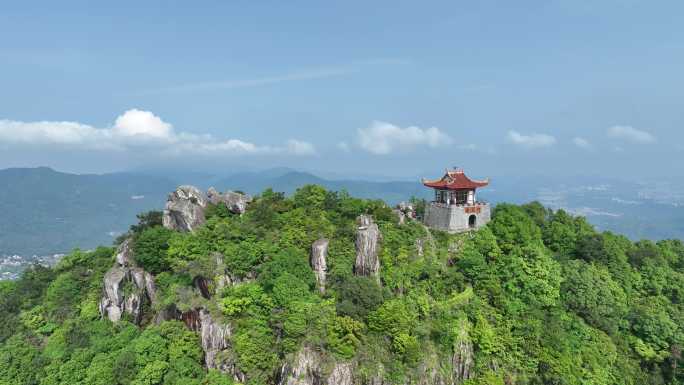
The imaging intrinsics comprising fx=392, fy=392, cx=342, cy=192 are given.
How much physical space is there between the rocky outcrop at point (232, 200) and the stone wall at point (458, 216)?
19732 mm

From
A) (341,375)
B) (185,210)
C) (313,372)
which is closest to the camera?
(341,375)

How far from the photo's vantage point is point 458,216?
39219 millimetres

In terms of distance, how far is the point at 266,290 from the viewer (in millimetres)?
29266

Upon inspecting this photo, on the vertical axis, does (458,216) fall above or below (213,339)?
above

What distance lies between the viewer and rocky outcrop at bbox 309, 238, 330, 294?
31.3 meters

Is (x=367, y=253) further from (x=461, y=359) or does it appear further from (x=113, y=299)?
(x=113, y=299)

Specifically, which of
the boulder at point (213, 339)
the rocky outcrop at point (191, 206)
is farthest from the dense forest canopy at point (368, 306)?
the rocky outcrop at point (191, 206)

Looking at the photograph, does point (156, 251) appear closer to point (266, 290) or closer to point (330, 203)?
point (266, 290)

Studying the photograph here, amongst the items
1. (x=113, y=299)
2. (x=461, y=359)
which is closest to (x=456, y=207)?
(x=461, y=359)

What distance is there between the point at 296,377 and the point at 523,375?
16.1 metres

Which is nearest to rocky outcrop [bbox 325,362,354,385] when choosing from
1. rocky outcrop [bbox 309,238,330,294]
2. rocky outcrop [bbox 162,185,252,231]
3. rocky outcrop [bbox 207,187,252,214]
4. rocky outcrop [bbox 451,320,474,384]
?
rocky outcrop [bbox 309,238,330,294]

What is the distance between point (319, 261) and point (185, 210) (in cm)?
1388

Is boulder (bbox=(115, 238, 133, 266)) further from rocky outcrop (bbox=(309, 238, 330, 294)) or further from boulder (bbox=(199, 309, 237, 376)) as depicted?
rocky outcrop (bbox=(309, 238, 330, 294))

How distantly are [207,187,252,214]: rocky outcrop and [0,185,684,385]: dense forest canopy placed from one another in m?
0.75
